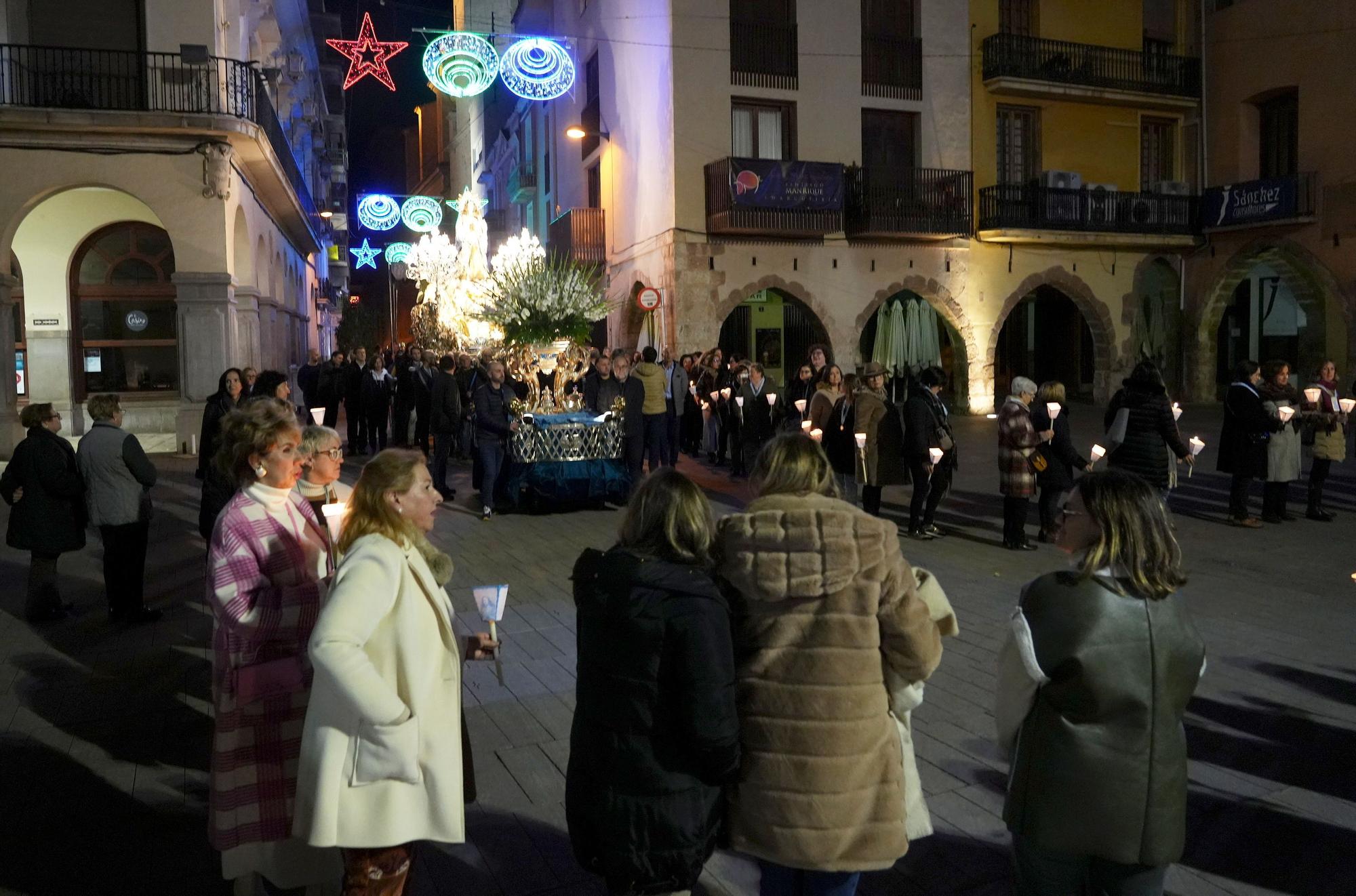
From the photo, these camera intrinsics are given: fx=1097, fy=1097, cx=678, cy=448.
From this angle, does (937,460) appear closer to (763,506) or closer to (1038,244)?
(763,506)

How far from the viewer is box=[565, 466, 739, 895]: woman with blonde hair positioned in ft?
8.82

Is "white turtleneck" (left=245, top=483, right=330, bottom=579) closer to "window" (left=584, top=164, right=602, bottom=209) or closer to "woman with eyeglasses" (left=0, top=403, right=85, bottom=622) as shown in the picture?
"woman with eyeglasses" (left=0, top=403, right=85, bottom=622)

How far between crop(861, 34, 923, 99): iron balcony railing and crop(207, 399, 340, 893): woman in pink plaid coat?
902 inches

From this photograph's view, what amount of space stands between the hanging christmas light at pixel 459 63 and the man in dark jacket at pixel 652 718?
20.0 metres

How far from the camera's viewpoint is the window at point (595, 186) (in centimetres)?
2864

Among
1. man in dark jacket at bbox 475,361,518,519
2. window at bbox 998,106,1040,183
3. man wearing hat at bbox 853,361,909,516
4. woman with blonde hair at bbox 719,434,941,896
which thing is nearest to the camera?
woman with blonde hair at bbox 719,434,941,896

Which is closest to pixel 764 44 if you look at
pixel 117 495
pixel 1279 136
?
pixel 1279 136

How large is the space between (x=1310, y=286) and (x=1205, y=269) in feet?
8.35

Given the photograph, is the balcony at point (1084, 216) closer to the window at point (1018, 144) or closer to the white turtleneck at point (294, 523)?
the window at point (1018, 144)

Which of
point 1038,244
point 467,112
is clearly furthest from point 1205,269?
point 467,112

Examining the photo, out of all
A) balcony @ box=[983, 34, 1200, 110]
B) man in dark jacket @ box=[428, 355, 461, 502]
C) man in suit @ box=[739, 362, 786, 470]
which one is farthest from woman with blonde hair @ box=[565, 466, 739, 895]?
balcony @ box=[983, 34, 1200, 110]

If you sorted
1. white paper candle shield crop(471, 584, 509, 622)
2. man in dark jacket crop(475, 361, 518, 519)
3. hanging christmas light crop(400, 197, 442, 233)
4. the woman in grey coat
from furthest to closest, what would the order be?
hanging christmas light crop(400, 197, 442, 233)
man in dark jacket crop(475, 361, 518, 519)
the woman in grey coat
white paper candle shield crop(471, 584, 509, 622)

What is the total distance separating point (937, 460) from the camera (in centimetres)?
1017

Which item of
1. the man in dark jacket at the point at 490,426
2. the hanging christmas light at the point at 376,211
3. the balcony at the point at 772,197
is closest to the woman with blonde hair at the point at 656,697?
the man in dark jacket at the point at 490,426
